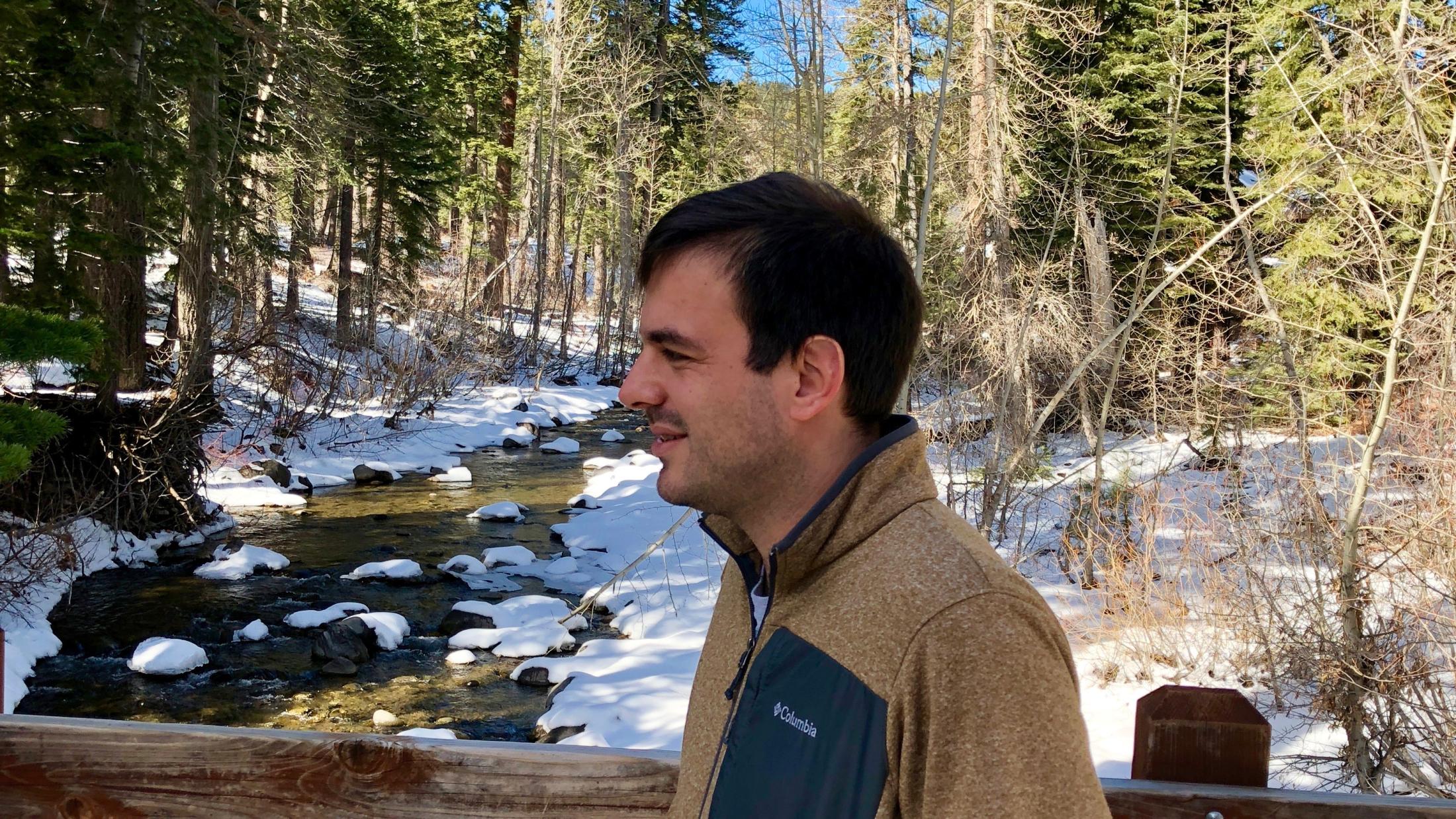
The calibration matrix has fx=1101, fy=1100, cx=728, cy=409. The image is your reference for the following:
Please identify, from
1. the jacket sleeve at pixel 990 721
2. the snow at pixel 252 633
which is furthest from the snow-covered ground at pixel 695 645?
the jacket sleeve at pixel 990 721

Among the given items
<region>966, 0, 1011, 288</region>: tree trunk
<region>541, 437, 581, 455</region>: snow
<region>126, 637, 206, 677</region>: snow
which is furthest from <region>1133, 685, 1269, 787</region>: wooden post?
<region>541, 437, 581, 455</region>: snow

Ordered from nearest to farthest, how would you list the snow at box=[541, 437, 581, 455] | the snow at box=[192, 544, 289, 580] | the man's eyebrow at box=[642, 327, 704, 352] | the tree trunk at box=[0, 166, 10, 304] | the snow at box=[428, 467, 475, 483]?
the man's eyebrow at box=[642, 327, 704, 352] < the tree trunk at box=[0, 166, 10, 304] < the snow at box=[192, 544, 289, 580] < the snow at box=[428, 467, 475, 483] < the snow at box=[541, 437, 581, 455]

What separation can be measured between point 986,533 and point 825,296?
8.60m

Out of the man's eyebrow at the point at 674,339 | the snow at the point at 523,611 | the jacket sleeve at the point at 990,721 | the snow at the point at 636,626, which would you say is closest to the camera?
the jacket sleeve at the point at 990,721

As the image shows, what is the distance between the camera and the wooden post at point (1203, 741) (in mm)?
1751

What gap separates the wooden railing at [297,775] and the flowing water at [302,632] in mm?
6116

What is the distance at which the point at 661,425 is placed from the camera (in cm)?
149

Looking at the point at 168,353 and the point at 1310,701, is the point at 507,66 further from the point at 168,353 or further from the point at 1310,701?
the point at 1310,701

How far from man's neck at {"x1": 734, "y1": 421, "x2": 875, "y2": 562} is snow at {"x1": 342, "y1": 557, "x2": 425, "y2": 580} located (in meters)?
10.9

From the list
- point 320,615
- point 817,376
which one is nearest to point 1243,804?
point 817,376

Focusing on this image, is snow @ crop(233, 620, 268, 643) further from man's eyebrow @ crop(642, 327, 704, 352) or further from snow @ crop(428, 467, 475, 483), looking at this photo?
man's eyebrow @ crop(642, 327, 704, 352)

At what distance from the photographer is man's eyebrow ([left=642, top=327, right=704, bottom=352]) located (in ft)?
4.78

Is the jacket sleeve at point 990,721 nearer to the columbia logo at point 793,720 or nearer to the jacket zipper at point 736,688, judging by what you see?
the columbia logo at point 793,720

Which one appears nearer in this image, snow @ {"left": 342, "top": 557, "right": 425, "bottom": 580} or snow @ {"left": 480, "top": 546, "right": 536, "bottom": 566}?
snow @ {"left": 342, "top": 557, "right": 425, "bottom": 580}
